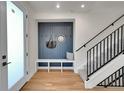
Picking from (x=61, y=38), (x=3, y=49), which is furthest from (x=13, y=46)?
(x=61, y=38)

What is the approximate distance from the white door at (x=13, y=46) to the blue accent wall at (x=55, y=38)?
9.89 feet

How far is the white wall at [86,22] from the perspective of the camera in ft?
21.9

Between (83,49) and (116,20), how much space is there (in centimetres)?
185

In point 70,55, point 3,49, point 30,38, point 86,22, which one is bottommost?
point 70,55

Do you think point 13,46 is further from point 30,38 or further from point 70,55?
point 70,55

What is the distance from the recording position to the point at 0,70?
2752 mm

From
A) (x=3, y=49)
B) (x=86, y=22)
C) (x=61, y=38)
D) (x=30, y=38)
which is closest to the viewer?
(x=3, y=49)

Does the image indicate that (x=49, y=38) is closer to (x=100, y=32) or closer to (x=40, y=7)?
(x=40, y=7)

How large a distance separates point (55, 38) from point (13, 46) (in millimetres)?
3906

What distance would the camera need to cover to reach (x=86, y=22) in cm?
673

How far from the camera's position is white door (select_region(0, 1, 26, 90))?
300cm

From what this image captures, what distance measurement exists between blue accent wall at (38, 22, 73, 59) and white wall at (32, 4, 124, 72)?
98cm

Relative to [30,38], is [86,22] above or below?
above

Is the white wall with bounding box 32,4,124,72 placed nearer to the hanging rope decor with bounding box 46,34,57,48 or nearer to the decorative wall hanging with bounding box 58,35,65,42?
the decorative wall hanging with bounding box 58,35,65,42
